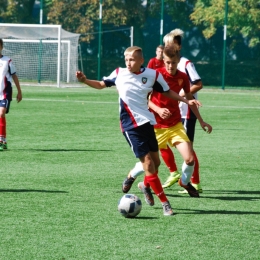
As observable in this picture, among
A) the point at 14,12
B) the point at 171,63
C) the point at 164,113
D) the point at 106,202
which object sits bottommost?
the point at 106,202

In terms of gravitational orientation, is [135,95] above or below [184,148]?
above

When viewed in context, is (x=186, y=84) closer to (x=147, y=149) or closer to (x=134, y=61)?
(x=134, y=61)

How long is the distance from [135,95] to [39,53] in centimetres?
2806

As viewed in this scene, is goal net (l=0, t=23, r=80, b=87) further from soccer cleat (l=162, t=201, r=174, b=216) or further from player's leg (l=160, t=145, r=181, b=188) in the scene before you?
soccer cleat (l=162, t=201, r=174, b=216)

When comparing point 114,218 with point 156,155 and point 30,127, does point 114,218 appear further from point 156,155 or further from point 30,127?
point 30,127

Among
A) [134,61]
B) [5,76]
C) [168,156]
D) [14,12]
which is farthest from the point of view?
[14,12]

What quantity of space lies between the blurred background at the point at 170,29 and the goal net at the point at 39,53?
10.3 ft

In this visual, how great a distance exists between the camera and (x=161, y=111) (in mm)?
7660

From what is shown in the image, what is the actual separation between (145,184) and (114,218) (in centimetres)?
86

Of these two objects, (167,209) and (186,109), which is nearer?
(167,209)

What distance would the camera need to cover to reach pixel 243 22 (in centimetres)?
3772

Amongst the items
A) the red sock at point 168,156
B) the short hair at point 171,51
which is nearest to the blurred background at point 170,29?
the red sock at point 168,156

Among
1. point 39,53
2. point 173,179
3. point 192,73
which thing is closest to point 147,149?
point 192,73

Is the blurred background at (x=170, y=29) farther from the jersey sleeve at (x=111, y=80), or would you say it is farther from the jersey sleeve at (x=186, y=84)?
the jersey sleeve at (x=111, y=80)
